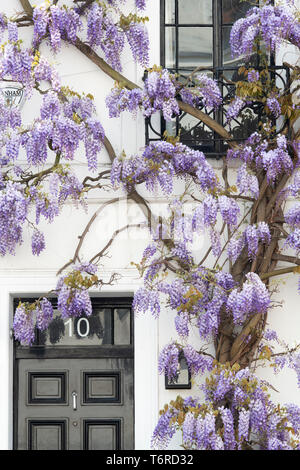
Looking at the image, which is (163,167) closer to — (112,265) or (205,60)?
(112,265)

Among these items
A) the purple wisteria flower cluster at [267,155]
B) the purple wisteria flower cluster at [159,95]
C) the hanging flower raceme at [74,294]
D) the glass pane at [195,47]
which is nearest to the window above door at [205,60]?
the glass pane at [195,47]

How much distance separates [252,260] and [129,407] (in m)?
1.47

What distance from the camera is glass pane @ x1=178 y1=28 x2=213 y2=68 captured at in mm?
9781

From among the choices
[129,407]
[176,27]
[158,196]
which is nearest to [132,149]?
[158,196]

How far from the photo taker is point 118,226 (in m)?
9.50

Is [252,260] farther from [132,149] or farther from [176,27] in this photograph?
[176,27]

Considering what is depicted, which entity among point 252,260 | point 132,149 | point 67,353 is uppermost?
point 132,149

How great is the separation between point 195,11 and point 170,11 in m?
0.20

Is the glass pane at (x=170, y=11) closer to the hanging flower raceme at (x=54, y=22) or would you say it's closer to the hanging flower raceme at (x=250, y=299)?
the hanging flower raceme at (x=54, y=22)

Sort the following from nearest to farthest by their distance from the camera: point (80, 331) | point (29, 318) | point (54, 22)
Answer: point (29, 318) → point (54, 22) → point (80, 331)

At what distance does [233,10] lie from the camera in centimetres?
986

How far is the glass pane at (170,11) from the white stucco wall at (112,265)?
118 millimetres

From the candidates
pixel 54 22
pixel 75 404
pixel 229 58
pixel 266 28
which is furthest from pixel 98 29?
pixel 75 404

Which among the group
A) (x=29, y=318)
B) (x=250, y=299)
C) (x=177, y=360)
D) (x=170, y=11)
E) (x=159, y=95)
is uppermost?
(x=170, y=11)
